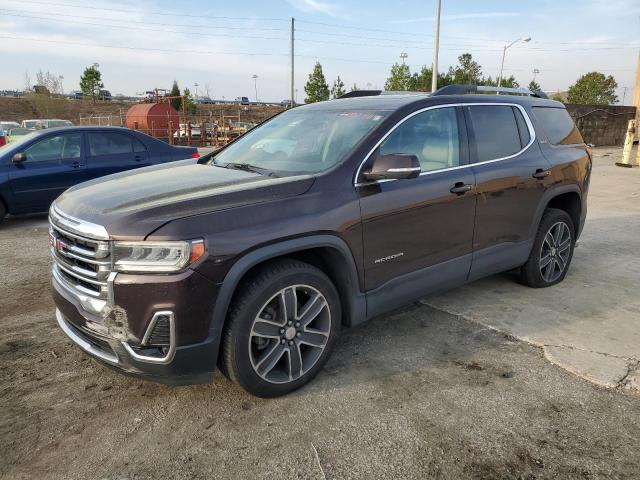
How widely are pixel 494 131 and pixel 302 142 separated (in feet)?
5.63

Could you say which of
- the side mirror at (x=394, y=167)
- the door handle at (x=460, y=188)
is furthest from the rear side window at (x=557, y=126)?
the side mirror at (x=394, y=167)

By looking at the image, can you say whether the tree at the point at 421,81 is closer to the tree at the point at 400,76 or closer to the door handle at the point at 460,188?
the tree at the point at 400,76

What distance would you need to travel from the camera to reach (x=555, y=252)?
4.91 m

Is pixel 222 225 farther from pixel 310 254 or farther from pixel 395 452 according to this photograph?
pixel 395 452

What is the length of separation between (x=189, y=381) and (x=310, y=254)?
3.43 feet

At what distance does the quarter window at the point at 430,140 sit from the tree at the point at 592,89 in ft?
214

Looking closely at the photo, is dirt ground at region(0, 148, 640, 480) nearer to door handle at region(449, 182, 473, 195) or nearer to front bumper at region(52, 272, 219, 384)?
front bumper at region(52, 272, 219, 384)

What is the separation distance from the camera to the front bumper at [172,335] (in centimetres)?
245

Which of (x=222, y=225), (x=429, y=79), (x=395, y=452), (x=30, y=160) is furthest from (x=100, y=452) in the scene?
(x=429, y=79)

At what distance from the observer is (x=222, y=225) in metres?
2.57

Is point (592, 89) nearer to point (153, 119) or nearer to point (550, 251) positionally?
point (153, 119)

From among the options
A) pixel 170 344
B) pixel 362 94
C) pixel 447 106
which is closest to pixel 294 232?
pixel 170 344

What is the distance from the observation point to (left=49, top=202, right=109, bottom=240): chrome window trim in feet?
8.24

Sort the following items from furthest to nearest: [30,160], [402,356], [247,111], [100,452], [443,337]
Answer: [247,111] < [30,160] < [443,337] < [402,356] < [100,452]
